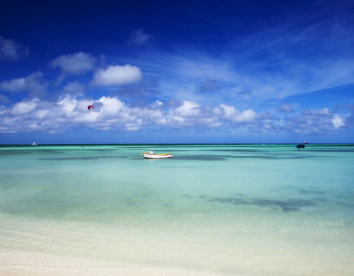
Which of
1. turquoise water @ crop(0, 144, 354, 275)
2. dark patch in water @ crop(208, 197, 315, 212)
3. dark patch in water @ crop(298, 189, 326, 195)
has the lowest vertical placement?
dark patch in water @ crop(298, 189, 326, 195)

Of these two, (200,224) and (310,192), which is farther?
(310,192)

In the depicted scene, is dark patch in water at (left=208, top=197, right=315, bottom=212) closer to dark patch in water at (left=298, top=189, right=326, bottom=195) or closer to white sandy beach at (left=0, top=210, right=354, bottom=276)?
dark patch in water at (left=298, top=189, right=326, bottom=195)

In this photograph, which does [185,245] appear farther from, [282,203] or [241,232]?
[282,203]

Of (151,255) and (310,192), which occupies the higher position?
(151,255)

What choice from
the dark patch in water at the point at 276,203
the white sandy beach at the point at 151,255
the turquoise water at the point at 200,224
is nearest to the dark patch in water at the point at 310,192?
the turquoise water at the point at 200,224

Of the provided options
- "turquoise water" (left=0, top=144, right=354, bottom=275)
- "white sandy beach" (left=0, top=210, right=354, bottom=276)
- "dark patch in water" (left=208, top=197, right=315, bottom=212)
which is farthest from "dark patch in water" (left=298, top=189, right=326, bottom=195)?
"white sandy beach" (left=0, top=210, right=354, bottom=276)

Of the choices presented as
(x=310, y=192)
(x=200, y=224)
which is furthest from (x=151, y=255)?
(x=310, y=192)

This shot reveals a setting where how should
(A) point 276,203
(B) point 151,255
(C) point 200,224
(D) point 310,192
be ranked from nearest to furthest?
(B) point 151,255 < (C) point 200,224 < (A) point 276,203 < (D) point 310,192

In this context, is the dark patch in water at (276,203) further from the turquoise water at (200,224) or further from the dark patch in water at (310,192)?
the dark patch in water at (310,192)

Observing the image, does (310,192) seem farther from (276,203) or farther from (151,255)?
(151,255)

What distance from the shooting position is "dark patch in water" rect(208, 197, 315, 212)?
7.78 meters

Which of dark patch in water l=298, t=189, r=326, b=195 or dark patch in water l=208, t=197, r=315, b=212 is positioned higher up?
dark patch in water l=208, t=197, r=315, b=212

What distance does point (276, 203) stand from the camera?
8.36 metres

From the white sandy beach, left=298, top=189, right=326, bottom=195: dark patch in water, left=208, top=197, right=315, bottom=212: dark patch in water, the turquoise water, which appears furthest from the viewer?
left=298, top=189, right=326, bottom=195: dark patch in water
